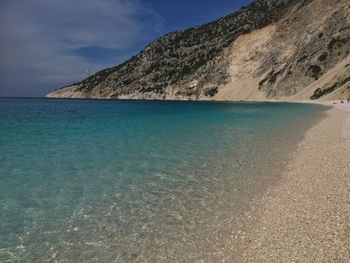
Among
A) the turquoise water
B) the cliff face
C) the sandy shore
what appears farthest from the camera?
the cliff face

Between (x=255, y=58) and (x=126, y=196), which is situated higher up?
(x=255, y=58)

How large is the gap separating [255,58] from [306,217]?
387ft

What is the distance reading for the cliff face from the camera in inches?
Answer: 3723

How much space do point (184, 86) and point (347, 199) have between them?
136 metres

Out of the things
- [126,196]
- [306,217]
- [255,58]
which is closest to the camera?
[306,217]

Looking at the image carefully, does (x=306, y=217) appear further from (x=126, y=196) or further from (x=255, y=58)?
(x=255, y=58)

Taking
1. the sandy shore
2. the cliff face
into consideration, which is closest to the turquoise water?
the sandy shore

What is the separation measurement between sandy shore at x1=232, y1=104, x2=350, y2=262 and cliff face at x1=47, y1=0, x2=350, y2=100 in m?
64.0

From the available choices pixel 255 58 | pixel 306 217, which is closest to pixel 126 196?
pixel 306 217

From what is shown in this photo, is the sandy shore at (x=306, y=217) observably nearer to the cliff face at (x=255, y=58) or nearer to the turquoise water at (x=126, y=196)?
the turquoise water at (x=126, y=196)

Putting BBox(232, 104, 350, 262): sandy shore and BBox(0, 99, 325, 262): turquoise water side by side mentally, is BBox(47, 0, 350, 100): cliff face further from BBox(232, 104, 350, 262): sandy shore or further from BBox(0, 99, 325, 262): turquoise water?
BBox(232, 104, 350, 262): sandy shore

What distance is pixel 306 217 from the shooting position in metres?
10.2

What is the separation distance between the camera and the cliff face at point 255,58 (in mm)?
94562

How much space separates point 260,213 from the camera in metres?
11.2
